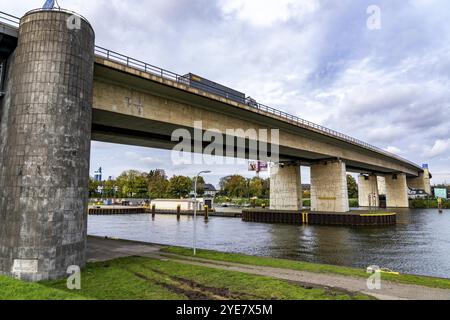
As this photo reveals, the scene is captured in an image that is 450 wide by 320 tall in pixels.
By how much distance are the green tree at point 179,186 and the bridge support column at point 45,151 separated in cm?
11761

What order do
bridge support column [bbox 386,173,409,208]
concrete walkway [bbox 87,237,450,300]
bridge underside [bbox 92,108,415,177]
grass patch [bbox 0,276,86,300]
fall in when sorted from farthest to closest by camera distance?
bridge support column [bbox 386,173,409,208] < bridge underside [bbox 92,108,415,177] < concrete walkway [bbox 87,237,450,300] < grass patch [bbox 0,276,86,300]

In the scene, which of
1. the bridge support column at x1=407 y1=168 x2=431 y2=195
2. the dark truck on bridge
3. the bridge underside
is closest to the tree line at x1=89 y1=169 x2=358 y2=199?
the bridge support column at x1=407 y1=168 x2=431 y2=195

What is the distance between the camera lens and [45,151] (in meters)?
14.4

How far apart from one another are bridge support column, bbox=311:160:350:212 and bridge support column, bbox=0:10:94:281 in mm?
48007

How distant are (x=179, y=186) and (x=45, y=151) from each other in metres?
119

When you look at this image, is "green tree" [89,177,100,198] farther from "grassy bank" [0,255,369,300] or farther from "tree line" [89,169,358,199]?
"grassy bank" [0,255,369,300]

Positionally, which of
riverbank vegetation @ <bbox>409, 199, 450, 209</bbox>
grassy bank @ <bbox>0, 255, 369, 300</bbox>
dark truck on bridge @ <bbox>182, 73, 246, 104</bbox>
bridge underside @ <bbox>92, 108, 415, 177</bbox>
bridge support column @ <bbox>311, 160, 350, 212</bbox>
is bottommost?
grassy bank @ <bbox>0, 255, 369, 300</bbox>

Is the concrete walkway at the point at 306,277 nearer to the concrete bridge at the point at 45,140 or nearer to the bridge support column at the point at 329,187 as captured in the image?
the concrete bridge at the point at 45,140

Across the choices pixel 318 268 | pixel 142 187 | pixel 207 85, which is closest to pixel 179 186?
pixel 142 187

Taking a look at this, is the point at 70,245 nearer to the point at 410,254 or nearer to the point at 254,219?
the point at 410,254

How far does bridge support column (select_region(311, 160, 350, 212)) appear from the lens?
183 ft

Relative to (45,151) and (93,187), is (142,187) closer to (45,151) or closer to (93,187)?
(93,187)

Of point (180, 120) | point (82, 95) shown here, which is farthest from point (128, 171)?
point (82, 95)
